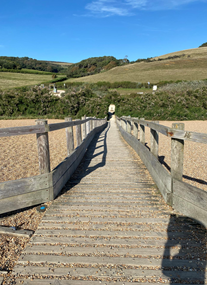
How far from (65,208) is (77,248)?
101 centimetres

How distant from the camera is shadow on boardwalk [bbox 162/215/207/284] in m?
2.06

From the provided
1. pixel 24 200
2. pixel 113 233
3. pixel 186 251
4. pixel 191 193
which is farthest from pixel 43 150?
pixel 186 251

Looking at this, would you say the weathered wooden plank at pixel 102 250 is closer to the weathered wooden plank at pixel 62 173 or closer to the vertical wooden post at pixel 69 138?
the weathered wooden plank at pixel 62 173

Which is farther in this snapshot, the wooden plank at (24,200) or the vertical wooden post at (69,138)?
the vertical wooden post at (69,138)

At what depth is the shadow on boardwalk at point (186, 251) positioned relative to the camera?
2.06 metres

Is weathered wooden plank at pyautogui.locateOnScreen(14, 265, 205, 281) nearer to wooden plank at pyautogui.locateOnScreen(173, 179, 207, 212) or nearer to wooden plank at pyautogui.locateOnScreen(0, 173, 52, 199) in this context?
wooden plank at pyautogui.locateOnScreen(173, 179, 207, 212)

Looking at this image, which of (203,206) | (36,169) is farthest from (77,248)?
(36,169)

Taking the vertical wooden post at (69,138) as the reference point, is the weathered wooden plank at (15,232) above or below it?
below

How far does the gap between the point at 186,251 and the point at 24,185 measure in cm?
239

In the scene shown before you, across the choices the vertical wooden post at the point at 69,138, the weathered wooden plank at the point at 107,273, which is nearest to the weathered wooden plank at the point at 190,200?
the weathered wooden plank at the point at 107,273

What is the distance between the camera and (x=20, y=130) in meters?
3.07

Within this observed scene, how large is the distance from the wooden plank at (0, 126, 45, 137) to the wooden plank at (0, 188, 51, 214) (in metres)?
0.95

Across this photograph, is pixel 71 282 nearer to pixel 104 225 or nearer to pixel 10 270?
pixel 10 270

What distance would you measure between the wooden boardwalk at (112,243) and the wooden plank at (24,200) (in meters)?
0.23
